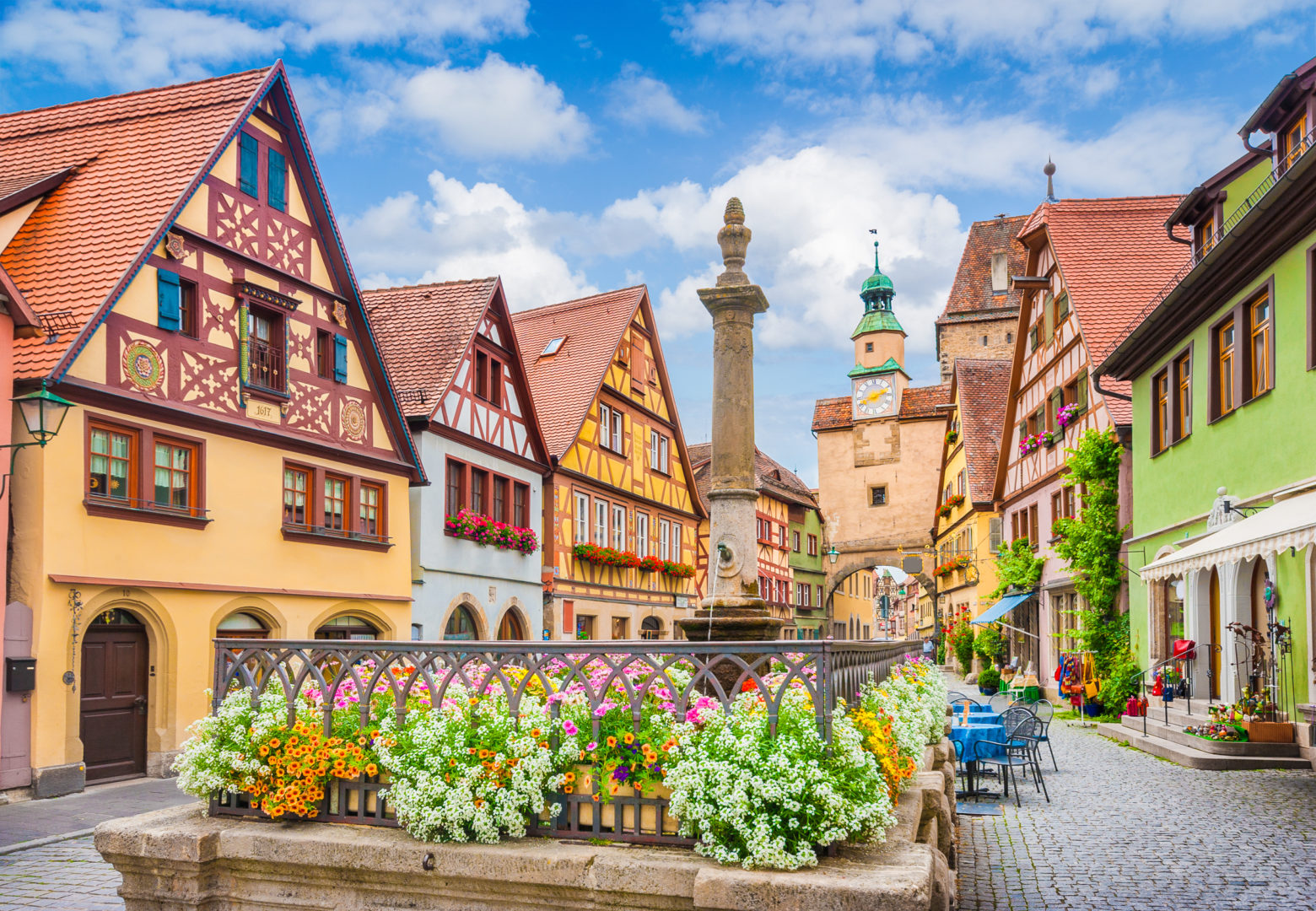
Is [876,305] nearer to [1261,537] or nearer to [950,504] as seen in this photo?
[950,504]

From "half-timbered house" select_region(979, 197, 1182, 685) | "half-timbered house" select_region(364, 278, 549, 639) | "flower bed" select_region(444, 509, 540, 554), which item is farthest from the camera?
"half-timbered house" select_region(979, 197, 1182, 685)

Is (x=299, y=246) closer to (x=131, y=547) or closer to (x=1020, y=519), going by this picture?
(x=131, y=547)

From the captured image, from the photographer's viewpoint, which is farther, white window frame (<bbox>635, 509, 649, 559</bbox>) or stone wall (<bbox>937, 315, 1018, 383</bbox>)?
stone wall (<bbox>937, 315, 1018, 383</bbox>)

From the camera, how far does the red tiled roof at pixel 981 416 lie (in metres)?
34.4

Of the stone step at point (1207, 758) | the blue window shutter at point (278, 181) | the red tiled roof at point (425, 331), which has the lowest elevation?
the stone step at point (1207, 758)

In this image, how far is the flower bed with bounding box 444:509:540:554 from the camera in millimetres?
19812

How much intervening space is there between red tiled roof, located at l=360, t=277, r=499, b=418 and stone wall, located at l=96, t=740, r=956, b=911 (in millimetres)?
13899

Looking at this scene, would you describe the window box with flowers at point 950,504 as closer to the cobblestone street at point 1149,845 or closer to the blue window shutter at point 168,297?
the cobblestone street at point 1149,845

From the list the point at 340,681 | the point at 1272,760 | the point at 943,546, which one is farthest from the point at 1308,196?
the point at 943,546

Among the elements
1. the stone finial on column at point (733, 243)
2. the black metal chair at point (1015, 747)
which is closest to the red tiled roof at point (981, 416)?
the black metal chair at point (1015, 747)

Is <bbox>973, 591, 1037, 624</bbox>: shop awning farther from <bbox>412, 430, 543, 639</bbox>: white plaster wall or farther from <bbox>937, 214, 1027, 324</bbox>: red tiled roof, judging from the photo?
<bbox>937, 214, 1027, 324</bbox>: red tiled roof

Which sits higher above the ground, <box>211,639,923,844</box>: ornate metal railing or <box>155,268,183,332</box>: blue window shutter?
<box>155,268,183,332</box>: blue window shutter

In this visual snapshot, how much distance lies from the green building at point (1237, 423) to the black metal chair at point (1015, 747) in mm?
2444

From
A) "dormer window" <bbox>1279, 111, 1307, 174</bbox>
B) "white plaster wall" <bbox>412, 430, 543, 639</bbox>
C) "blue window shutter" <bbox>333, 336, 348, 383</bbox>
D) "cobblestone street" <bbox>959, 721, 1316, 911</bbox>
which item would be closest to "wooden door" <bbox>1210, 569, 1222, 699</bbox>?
"cobblestone street" <bbox>959, 721, 1316, 911</bbox>
